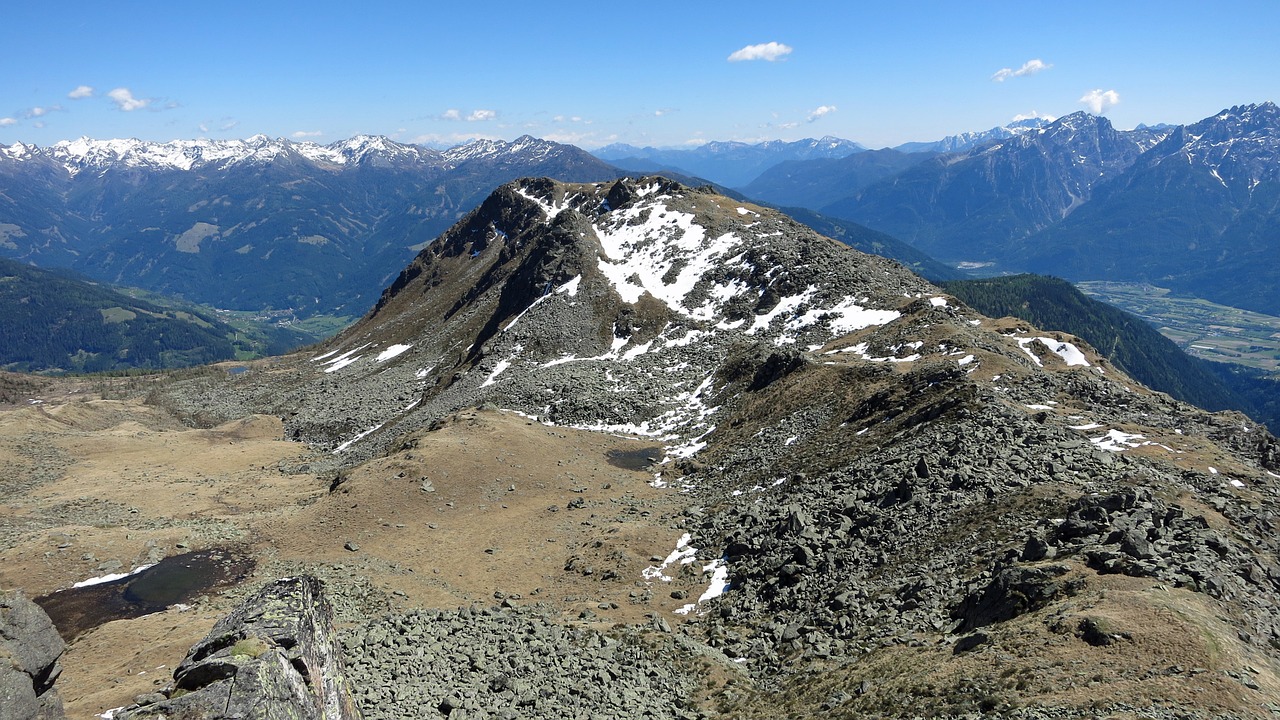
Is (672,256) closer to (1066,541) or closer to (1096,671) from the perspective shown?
(1066,541)

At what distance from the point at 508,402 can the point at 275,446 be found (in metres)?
34.1

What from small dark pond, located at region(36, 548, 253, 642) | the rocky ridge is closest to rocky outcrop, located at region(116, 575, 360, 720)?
the rocky ridge

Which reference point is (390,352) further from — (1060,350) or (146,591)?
(1060,350)

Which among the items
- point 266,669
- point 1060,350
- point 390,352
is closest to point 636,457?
point 1060,350

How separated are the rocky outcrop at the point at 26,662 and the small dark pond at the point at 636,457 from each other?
47557 mm

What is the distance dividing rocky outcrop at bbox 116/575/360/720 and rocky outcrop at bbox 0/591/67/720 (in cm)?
236

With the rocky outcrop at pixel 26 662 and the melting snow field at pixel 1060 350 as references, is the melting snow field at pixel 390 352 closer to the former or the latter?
the melting snow field at pixel 1060 350

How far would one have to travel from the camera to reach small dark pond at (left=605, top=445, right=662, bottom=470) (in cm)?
6317

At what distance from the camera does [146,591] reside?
131 ft

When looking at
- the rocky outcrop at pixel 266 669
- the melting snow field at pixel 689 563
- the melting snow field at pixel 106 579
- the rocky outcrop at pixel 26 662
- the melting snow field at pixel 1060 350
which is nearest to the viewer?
the rocky outcrop at pixel 266 669

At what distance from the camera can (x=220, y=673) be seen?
50.8 feet

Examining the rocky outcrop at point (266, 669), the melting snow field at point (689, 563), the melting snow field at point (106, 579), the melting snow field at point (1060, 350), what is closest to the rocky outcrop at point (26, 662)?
the rocky outcrop at point (266, 669)

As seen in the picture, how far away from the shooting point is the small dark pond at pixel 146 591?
1427 inches

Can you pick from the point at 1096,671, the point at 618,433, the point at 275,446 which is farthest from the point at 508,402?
the point at 1096,671
